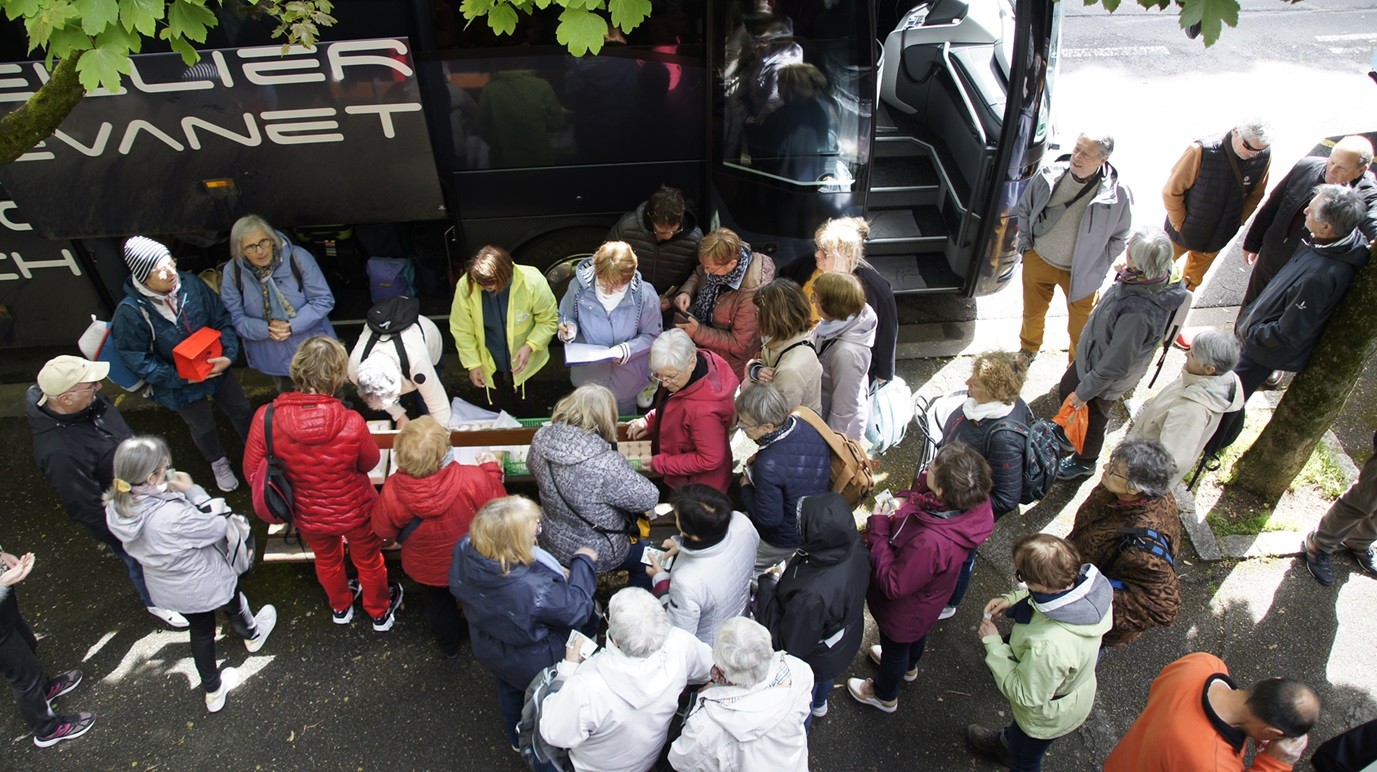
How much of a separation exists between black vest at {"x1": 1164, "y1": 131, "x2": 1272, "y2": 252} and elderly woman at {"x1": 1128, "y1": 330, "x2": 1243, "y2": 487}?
7.40 feet

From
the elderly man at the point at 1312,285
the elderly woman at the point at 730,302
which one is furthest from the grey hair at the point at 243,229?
the elderly man at the point at 1312,285

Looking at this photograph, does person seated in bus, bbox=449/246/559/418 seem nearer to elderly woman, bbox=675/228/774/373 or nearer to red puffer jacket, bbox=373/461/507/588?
elderly woman, bbox=675/228/774/373

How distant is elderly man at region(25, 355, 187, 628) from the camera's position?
12.5 feet

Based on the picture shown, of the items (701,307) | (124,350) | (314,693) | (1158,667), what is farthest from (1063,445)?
(124,350)

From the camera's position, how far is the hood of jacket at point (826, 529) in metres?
3.15

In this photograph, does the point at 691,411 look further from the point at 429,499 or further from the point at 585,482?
the point at 429,499

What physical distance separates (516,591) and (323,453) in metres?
A: 1.20

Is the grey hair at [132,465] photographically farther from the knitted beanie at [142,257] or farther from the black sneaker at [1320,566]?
the black sneaker at [1320,566]

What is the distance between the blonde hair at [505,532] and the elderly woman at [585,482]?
42 cm

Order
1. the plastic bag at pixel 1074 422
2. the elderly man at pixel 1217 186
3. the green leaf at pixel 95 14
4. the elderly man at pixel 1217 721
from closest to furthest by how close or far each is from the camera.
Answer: the elderly man at pixel 1217 721, the green leaf at pixel 95 14, the plastic bag at pixel 1074 422, the elderly man at pixel 1217 186

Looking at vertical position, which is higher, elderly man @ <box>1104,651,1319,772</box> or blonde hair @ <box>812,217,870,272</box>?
blonde hair @ <box>812,217,870,272</box>

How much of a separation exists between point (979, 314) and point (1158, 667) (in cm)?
326

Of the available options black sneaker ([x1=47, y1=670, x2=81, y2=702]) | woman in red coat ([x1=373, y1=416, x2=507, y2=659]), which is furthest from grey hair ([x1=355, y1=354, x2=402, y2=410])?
black sneaker ([x1=47, y1=670, x2=81, y2=702])

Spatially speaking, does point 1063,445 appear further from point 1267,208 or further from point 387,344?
point 387,344
